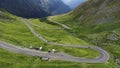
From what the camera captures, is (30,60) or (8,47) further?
(8,47)

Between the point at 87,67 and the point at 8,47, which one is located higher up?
the point at 8,47

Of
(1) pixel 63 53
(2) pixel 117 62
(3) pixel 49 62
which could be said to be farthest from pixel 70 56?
(2) pixel 117 62

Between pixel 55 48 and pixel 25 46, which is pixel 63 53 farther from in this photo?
pixel 25 46

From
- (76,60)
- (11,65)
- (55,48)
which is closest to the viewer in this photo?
(11,65)

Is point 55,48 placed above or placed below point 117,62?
above

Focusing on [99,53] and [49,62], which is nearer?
[49,62]

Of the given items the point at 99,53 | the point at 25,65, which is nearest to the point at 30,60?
the point at 25,65

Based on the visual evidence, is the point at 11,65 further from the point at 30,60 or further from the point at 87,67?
the point at 87,67

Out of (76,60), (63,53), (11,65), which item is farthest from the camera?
(63,53)

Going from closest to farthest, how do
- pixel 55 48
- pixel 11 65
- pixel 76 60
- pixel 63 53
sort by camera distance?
pixel 11 65 → pixel 76 60 → pixel 63 53 → pixel 55 48
